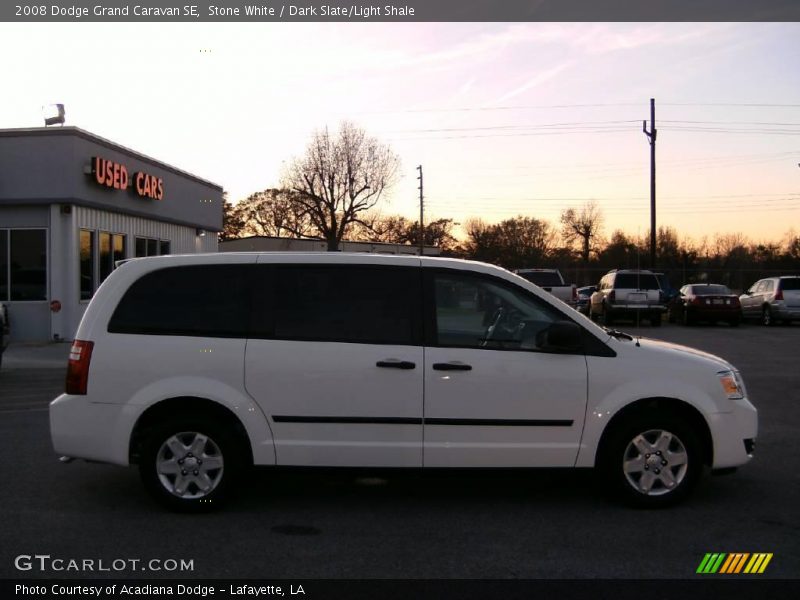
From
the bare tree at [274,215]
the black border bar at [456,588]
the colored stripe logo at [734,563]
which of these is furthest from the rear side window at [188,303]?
the bare tree at [274,215]

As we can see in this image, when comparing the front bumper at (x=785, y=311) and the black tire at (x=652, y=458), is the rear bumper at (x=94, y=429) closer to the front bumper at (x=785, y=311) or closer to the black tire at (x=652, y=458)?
the black tire at (x=652, y=458)

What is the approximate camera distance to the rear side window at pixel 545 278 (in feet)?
76.8

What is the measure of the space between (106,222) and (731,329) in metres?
19.6

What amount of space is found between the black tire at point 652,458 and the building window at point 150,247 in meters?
20.3

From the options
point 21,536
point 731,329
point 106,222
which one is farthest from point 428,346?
point 731,329

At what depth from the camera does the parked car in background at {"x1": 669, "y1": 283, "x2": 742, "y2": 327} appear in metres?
25.2

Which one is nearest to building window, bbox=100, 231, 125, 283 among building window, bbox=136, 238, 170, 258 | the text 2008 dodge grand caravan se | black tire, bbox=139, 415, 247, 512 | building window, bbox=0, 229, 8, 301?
building window, bbox=136, 238, 170, 258

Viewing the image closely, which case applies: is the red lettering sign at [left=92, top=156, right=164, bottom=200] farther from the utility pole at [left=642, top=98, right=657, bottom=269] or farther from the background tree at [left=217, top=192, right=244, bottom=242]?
the background tree at [left=217, top=192, right=244, bottom=242]

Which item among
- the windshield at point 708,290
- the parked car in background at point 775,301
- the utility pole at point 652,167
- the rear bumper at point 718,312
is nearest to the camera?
the rear bumper at point 718,312

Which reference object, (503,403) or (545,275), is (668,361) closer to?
(503,403)

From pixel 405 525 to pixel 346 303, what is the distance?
5.31ft

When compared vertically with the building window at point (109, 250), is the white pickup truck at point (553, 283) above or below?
below

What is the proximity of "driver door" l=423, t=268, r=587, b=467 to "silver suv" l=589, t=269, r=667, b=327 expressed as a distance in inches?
776

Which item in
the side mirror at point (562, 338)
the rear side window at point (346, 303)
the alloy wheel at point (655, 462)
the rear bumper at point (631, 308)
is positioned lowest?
the alloy wheel at point (655, 462)
